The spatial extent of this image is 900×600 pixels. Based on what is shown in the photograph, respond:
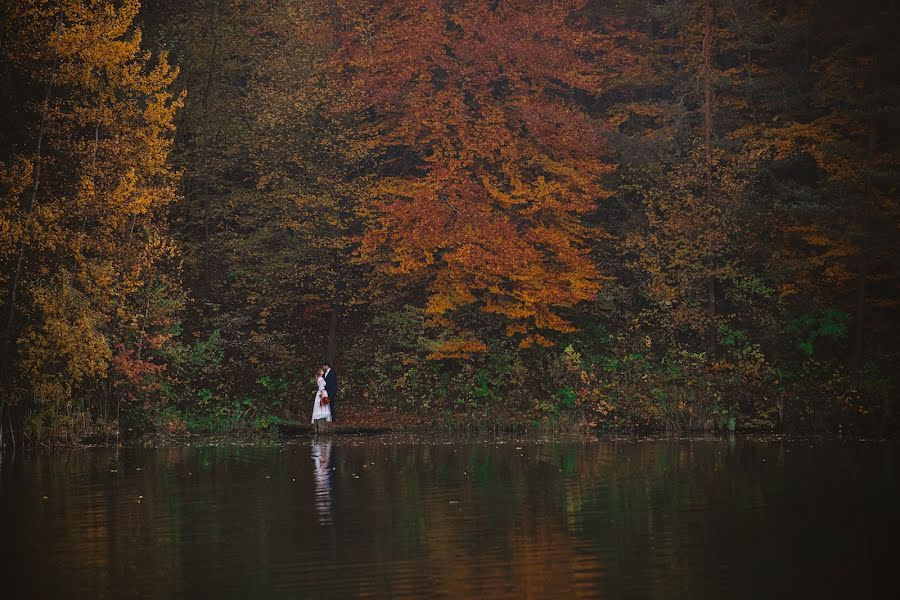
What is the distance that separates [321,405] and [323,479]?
36.9 ft

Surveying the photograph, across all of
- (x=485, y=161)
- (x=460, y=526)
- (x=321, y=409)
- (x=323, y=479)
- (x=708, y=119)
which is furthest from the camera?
(x=485, y=161)

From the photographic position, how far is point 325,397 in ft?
106

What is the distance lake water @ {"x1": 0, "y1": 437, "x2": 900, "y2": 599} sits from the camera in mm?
11773

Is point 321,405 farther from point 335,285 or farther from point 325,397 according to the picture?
point 335,285

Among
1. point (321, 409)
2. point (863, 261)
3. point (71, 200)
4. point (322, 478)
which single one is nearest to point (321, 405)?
point (321, 409)

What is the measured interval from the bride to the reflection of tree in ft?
7.72

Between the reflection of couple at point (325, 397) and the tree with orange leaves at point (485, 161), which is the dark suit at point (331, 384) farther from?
the tree with orange leaves at point (485, 161)

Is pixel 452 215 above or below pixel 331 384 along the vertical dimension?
above

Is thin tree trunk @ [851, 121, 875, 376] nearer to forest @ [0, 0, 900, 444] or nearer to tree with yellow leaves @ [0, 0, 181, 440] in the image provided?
forest @ [0, 0, 900, 444]

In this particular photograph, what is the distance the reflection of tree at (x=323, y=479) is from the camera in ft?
55.2

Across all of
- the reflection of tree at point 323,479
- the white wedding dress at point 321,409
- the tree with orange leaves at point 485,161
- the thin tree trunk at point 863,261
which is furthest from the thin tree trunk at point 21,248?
the thin tree trunk at point 863,261

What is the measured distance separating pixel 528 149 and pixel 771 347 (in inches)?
308

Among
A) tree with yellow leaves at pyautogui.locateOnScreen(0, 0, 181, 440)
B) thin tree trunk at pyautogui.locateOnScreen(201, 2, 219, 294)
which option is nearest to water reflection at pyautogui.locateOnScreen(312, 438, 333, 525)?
tree with yellow leaves at pyautogui.locateOnScreen(0, 0, 181, 440)

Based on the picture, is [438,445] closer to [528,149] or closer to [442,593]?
[528,149]
